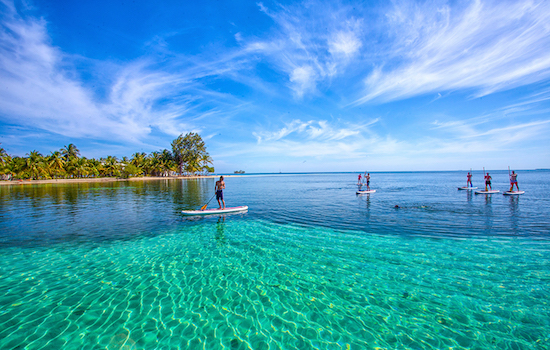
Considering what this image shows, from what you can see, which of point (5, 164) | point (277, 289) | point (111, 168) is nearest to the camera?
point (277, 289)

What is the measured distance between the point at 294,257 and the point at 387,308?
393 cm

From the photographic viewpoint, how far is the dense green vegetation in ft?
231

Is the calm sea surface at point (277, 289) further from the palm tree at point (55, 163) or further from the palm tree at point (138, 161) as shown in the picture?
the palm tree at point (138, 161)

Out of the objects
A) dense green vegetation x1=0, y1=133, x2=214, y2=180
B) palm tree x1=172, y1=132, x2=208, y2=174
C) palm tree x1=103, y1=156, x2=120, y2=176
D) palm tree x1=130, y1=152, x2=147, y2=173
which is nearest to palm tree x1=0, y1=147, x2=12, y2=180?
dense green vegetation x1=0, y1=133, x2=214, y2=180

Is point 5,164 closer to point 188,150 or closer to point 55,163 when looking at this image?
point 55,163

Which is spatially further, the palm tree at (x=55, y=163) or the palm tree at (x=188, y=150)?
the palm tree at (x=188, y=150)

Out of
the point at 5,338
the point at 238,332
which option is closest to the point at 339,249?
the point at 238,332

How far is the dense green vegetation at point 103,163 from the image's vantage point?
7042 centimetres

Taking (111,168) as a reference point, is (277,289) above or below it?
below

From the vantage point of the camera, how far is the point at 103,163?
95.9 metres

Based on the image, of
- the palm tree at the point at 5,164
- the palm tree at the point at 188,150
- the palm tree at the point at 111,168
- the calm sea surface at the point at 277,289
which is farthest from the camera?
the palm tree at the point at 188,150

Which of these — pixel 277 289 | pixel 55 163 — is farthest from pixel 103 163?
pixel 277 289

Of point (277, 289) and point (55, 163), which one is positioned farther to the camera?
point (55, 163)

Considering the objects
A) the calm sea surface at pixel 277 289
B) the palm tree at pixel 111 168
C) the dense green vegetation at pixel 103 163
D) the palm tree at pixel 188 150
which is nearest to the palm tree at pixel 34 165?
the dense green vegetation at pixel 103 163
